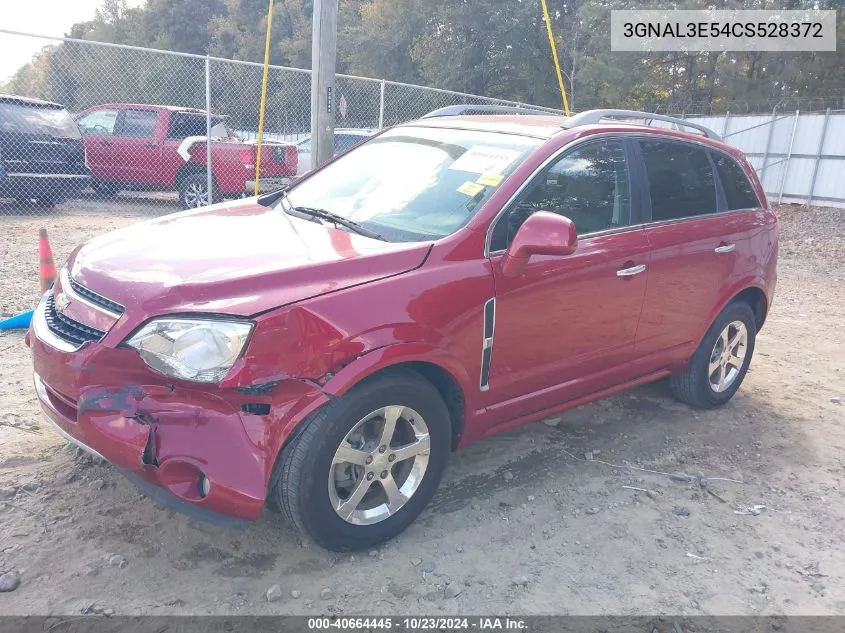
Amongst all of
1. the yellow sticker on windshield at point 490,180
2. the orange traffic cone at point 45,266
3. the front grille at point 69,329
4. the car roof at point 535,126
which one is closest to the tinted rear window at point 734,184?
the car roof at point 535,126

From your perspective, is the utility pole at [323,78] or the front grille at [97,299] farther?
the utility pole at [323,78]

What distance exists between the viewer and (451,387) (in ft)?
10.5

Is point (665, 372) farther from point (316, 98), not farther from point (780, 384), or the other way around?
point (316, 98)

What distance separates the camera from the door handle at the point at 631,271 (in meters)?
3.82

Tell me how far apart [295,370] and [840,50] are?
29336 mm

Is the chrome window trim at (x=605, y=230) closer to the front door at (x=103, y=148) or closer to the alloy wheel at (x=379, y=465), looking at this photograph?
the alloy wheel at (x=379, y=465)

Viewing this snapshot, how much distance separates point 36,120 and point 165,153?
6.33ft

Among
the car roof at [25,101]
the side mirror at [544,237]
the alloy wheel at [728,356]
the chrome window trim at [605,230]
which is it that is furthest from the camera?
the car roof at [25,101]

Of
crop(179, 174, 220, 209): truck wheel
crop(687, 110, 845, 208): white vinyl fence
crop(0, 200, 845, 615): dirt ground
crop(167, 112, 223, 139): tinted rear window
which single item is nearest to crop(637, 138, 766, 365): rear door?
crop(0, 200, 845, 615): dirt ground

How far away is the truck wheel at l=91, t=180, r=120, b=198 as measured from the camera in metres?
11.8

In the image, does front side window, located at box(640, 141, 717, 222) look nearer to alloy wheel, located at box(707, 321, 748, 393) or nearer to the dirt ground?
alloy wheel, located at box(707, 321, 748, 393)

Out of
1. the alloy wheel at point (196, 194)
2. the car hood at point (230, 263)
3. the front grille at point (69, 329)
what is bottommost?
the alloy wheel at point (196, 194)

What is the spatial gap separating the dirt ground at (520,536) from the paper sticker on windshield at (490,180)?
151cm

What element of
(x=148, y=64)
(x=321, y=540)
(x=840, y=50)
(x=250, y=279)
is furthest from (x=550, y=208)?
(x=840, y=50)
